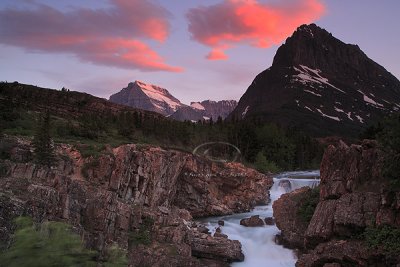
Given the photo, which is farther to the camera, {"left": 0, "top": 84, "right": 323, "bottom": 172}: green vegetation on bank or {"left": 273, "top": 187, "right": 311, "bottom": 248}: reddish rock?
{"left": 0, "top": 84, "right": 323, "bottom": 172}: green vegetation on bank

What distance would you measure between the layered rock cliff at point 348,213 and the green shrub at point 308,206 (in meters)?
0.28

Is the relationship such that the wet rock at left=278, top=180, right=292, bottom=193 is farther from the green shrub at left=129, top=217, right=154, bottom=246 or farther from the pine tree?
the pine tree

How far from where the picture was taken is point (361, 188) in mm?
20797

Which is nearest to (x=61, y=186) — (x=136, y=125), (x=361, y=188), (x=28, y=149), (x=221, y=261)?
(x=28, y=149)

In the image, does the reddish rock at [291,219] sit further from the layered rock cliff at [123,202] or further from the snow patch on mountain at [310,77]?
the snow patch on mountain at [310,77]

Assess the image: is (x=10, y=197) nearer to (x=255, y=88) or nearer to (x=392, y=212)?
(x=392, y=212)

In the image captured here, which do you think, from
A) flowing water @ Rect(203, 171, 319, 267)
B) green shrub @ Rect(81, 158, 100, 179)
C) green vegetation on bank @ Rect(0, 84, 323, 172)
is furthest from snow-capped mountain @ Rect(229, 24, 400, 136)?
green shrub @ Rect(81, 158, 100, 179)

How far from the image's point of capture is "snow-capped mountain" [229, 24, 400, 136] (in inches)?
5433

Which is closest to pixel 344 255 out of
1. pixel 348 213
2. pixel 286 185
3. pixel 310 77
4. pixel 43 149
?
pixel 348 213

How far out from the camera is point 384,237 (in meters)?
17.4

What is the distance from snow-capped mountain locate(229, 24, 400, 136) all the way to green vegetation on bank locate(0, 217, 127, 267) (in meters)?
123

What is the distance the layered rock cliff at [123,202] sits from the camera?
19812 mm

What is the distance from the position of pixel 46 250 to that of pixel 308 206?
21.5 meters

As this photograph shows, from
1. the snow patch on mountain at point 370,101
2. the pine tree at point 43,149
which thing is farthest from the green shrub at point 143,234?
the snow patch on mountain at point 370,101
